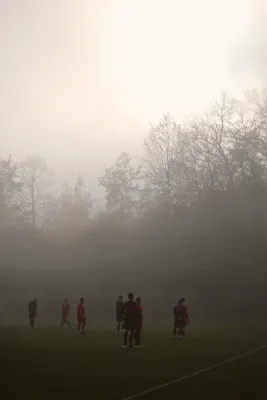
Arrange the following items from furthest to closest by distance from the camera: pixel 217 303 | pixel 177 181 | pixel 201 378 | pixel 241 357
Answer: pixel 177 181
pixel 217 303
pixel 241 357
pixel 201 378

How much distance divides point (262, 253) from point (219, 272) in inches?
185

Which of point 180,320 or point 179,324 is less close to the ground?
point 180,320

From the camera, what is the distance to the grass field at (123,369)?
546 inches

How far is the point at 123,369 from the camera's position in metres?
17.6

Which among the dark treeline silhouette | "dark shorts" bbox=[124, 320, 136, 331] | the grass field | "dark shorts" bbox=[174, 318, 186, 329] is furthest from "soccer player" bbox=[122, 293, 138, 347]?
the dark treeline silhouette

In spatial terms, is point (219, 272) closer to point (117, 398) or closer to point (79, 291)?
point (79, 291)

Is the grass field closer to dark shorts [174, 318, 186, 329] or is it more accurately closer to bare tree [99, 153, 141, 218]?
dark shorts [174, 318, 186, 329]

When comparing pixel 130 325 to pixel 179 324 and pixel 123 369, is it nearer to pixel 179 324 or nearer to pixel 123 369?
pixel 179 324

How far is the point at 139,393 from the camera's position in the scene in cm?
1362

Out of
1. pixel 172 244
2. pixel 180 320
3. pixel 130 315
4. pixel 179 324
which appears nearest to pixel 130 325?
pixel 130 315

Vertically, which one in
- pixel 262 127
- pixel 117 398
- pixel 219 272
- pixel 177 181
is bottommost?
pixel 117 398

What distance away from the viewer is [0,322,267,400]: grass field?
13.9 m

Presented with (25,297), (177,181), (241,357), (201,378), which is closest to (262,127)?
(177,181)

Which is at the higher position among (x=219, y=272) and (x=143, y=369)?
(x=219, y=272)
